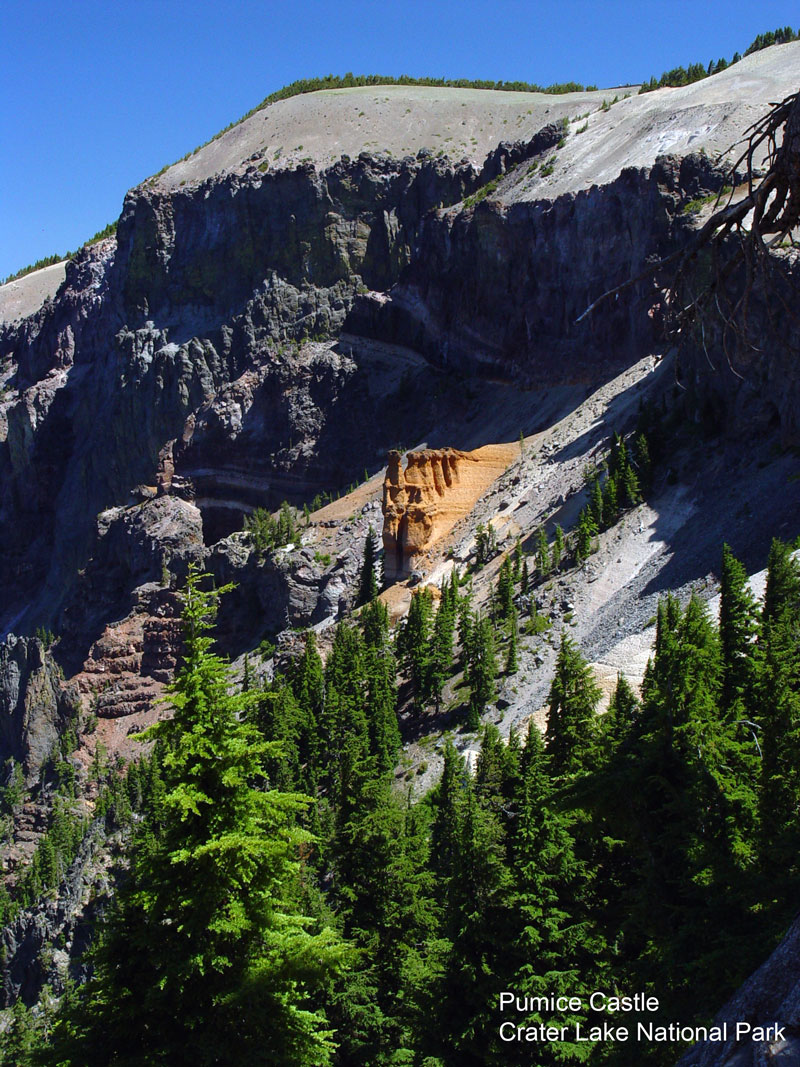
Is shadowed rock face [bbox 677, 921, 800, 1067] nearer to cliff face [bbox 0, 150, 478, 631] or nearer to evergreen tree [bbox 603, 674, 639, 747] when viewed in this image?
evergreen tree [bbox 603, 674, 639, 747]

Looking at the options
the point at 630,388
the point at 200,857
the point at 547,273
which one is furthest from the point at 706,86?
the point at 200,857

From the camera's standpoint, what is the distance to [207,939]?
1266 centimetres

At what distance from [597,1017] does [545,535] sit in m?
51.3

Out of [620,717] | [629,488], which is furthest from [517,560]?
[620,717]

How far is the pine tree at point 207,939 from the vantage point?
12.4 metres

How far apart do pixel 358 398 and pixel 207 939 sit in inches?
3903

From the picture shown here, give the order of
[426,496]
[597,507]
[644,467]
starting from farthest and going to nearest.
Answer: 1. [426,496]
2. [597,507]
3. [644,467]

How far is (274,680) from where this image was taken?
70.7 m

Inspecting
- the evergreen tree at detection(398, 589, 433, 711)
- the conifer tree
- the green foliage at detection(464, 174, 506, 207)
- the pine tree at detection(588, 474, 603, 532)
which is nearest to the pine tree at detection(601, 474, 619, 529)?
the pine tree at detection(588, 474, 603, 532)

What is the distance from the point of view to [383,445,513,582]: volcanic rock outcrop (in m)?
79.8

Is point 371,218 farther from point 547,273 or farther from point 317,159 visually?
point 547,273

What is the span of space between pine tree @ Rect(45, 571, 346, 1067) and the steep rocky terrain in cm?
3625

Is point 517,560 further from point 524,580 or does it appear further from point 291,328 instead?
point 291,328

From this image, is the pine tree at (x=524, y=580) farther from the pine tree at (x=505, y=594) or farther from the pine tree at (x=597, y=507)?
the pine tree at (x=597, y=507)
